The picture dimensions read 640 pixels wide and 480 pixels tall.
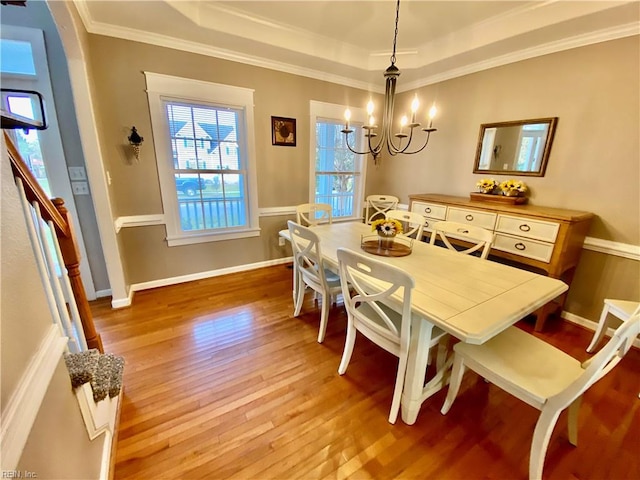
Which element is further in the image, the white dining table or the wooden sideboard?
the wooden sideboard

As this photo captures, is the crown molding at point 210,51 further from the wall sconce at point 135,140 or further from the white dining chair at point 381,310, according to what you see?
the white dining chair at point 381,310

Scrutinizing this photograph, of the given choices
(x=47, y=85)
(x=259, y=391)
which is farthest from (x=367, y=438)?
(x=47, y=85)

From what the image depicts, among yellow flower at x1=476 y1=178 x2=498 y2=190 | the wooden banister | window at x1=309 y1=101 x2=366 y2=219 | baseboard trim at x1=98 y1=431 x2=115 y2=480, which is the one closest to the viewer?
the wooden banister

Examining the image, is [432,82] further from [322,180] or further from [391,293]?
[391,293]

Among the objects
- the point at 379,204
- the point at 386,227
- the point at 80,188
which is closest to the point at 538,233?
the point at 386,227

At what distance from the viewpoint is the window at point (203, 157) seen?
263cm

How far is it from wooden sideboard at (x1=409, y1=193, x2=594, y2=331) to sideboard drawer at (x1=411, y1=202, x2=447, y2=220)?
169mm

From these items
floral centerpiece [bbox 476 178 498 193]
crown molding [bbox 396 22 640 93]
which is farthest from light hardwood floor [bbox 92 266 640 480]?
crown molding [bbox 396 22 640 93]

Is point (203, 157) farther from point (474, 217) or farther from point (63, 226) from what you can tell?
point (474, 217)

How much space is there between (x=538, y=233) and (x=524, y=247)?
0.50ft

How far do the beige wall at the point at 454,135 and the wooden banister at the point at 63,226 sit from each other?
141 cm

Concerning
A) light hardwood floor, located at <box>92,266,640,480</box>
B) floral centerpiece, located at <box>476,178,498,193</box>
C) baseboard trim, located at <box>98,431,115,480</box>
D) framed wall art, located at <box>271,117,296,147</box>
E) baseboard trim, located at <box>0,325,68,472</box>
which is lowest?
light hardwood floor, located at <box>92,266,640,480</box>

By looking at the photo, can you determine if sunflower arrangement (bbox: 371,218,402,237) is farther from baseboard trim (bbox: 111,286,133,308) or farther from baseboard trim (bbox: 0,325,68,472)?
baseboard trim (bbox: 111,286,133,308)

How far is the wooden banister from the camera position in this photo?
0.93 m
